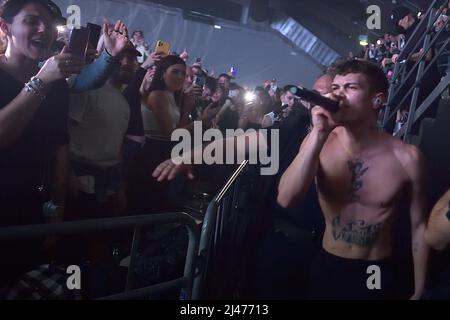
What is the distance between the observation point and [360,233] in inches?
81.9

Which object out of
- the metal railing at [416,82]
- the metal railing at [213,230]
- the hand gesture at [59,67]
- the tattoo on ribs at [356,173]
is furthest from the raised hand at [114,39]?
the metal railing at [416,82]

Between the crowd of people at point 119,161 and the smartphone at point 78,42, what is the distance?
0.05 m

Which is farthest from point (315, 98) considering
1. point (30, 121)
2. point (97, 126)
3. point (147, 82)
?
point (147, 82)

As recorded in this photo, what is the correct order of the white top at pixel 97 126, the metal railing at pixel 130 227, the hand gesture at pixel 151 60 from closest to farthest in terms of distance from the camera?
the metal railing at pixel 130 227 → the white top at pixel 97 126 → the hand gesture at pixel 151 60

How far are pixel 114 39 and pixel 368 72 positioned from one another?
64.1 inches

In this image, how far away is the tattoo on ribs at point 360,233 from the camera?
207 centimetres

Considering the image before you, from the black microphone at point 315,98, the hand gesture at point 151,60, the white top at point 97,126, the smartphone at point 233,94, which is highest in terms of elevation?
the smartphone at point 233,94

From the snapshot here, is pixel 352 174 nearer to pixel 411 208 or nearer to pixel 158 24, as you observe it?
pixel 411 208

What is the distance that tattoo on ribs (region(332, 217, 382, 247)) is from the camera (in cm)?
207

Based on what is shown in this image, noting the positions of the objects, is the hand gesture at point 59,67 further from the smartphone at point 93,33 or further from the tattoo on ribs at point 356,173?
the tattoo on ribs at point 356,173

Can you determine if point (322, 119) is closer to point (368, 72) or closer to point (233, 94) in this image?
point (368, 72)

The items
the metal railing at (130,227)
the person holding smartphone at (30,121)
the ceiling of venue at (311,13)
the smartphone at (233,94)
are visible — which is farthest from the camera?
the ceiling of venue at (311,13)

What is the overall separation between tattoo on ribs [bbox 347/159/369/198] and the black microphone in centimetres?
44

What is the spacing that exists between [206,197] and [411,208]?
2.79 m
